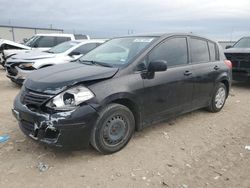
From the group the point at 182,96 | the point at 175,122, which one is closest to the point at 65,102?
the point at 182,96

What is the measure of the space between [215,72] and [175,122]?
137cm

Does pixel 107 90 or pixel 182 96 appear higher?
pixel 107 90

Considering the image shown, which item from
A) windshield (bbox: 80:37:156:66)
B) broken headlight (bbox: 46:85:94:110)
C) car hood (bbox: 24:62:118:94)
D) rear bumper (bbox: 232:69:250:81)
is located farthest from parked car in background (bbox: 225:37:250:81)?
broken headlight (bbox: 46:85:94:110)

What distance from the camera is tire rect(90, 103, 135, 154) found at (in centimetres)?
363

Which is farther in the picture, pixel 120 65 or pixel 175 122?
pixel 175 122

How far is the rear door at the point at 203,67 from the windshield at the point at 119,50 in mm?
1108

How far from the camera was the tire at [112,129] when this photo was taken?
3.63 m

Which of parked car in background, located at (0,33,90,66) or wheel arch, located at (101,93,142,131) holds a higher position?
parked car in background, located at (0,33,90,66)

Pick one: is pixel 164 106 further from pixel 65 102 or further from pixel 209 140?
pixel 65 102

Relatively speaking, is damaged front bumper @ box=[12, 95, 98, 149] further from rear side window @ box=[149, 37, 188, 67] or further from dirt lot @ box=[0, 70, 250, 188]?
rear side window @ box=[149, 37, 188, 67]

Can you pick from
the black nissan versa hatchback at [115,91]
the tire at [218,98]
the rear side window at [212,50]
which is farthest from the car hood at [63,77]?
the tire at [218,98]

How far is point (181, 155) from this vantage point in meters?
3.96

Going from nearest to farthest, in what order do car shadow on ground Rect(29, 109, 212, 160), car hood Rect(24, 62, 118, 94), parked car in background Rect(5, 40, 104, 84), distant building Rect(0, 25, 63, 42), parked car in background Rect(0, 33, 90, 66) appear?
car hood Rect(24, 62, 118, 94)
car shadow on ground Rect(29, 109, 212, 160)
parked car in background Rect(5, 40, 104, 84)
parked car in background Rect(0, 33, 90, 66)
distant building Rect(0, 25, 63, 42)

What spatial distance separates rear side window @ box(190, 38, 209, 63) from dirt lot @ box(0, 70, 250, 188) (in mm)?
1320
